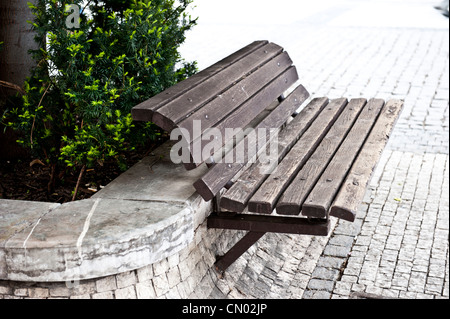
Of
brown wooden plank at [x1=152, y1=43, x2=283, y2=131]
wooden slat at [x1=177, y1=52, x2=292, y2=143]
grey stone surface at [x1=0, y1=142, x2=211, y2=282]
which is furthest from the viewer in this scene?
wooden slat at [x1=177, y1=52, x2=292, y2=143]

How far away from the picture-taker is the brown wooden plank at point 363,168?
3.35m

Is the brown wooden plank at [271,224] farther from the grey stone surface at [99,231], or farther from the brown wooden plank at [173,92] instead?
the brown wooden plank at [173,92]

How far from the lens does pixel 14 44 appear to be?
14.6 ft

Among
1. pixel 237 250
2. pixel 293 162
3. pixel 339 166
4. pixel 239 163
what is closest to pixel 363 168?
pixel 339 166

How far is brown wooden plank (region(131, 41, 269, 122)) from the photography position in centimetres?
347

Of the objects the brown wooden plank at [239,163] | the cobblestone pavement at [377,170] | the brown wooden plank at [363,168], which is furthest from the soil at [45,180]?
the brown wooden plank at [363,168]

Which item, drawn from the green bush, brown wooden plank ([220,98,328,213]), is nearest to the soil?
the green bush

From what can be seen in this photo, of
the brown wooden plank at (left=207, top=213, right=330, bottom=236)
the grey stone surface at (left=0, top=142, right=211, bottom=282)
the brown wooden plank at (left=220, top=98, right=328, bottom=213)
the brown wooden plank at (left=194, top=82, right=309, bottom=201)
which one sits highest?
the brown wooden plank at (left=194, top=82, right=309, bottom=201)

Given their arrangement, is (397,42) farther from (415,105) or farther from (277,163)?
(277,163)

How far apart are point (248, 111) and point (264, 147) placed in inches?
11.2

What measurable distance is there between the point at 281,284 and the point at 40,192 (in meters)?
1.77

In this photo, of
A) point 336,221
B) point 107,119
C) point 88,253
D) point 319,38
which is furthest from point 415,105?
point 88,253

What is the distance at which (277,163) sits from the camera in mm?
4066

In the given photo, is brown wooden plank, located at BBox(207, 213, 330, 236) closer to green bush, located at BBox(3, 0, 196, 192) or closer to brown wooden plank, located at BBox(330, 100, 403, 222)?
brown wooden plank, located at BBox(330, 100, 403, 222)
